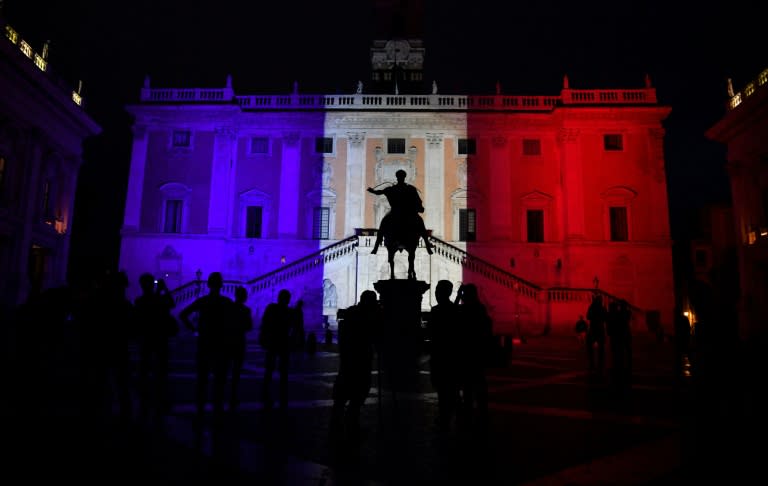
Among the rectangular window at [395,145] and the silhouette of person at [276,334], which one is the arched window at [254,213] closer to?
the rectangular window at [395,145]

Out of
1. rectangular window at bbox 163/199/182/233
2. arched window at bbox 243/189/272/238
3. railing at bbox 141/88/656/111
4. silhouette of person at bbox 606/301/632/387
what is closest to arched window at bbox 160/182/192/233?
rectangular window at bbox 163/199/182/233

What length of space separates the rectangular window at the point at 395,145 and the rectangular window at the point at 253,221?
9.25 meters

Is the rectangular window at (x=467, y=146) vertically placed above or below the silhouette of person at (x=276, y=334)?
above

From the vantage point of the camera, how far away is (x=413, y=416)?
626 centimetres

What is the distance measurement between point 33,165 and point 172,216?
7.71 meters

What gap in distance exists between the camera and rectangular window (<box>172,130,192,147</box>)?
102 feet

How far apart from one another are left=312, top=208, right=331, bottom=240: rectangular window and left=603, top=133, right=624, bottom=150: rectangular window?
18108 mm

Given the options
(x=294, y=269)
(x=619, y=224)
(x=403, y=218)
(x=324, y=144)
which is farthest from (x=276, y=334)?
(x=619, y=224)

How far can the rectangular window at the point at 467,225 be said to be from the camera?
30094mm

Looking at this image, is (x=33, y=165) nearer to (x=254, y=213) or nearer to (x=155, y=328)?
(x=254, y=213)

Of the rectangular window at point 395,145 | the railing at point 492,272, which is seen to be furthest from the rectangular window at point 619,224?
the rectangular window at point 395,145

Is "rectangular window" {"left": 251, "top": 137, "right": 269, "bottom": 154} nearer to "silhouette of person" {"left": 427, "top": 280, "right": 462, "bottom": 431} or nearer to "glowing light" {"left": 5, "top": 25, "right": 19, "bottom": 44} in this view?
"glowing light" {"left": 5, "top": 25, "right": 19, "bottom": 44}

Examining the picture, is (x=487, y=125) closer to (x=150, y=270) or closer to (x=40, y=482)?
(x=150, y=270)

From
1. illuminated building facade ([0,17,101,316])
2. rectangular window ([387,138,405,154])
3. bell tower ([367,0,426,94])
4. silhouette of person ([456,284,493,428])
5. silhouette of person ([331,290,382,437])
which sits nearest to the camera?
silhouette of person ([331,290,382,437])
